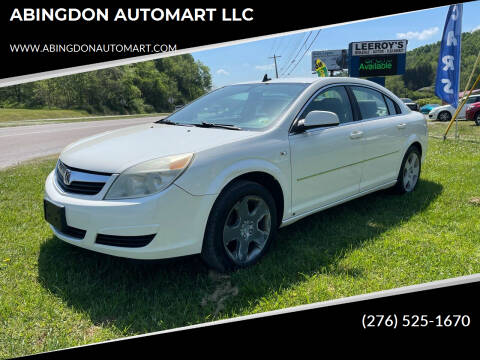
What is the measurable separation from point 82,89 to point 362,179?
4715 centimetres

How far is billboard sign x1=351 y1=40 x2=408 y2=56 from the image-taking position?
54.0 feet

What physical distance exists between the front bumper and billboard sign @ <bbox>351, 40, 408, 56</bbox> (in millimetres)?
15615

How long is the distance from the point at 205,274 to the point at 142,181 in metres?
0.96

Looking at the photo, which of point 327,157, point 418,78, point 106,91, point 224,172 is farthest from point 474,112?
point 418,78

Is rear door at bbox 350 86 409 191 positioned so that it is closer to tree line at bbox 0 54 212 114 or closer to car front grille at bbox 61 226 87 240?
car front grille at bbox 61 226 87 240

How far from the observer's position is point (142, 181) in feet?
8.59

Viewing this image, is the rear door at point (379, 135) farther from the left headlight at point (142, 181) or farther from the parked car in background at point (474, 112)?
the parked car in background at point (474, 112)

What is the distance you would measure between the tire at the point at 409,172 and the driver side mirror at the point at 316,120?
199 centimetres

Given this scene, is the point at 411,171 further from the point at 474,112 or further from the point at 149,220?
the point at 474,112

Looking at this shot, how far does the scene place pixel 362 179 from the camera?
4.22 m

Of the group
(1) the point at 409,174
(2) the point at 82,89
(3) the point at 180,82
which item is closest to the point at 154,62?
(3) the point at 180,82

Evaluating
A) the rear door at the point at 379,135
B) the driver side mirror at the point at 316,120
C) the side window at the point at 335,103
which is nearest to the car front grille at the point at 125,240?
the driver side mirror at the point at 316,120

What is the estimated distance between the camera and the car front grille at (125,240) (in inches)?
104

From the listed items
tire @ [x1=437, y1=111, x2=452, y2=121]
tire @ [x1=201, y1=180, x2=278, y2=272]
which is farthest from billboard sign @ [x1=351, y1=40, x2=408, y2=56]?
tire @ [x1=201, y1=180, x2=278, y2=272]
